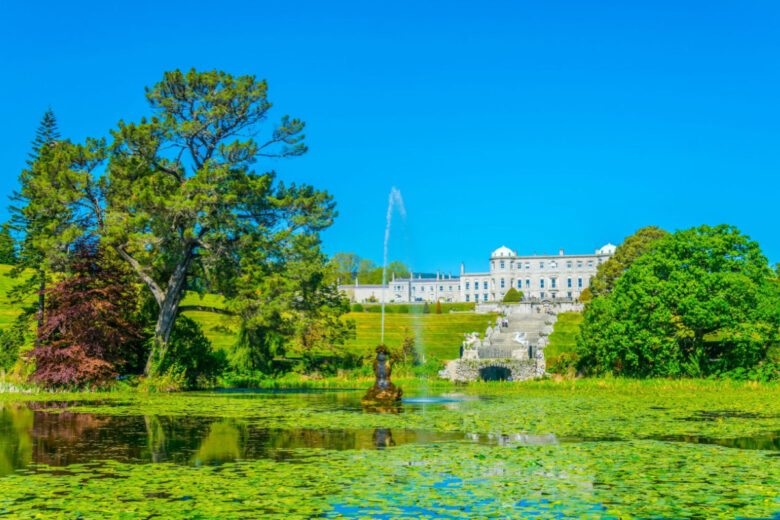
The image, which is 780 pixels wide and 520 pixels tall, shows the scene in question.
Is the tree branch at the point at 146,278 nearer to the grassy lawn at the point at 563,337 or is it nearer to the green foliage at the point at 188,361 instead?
the green foliage at the point at 188,361

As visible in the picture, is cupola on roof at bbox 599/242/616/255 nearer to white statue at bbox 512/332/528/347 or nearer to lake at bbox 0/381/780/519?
white statue at bbox 512/332/528/347

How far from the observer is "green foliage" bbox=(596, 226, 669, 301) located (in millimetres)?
73625

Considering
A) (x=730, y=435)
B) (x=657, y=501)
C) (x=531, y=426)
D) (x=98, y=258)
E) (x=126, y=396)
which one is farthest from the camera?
(x=98, y=258)

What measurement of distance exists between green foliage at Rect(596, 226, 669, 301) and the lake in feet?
172

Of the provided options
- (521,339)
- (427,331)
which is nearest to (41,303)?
(521,339)

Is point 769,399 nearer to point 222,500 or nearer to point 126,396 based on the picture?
point 222,500

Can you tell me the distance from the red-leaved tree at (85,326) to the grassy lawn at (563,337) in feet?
84.1

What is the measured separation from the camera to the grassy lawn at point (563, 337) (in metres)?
50.1

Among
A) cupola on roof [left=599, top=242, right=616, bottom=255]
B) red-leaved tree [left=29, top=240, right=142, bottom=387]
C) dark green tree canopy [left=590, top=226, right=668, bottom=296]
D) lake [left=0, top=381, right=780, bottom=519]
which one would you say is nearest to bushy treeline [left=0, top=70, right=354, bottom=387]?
red-leaved tree [left=29, top=240, right=142, bottom=387]

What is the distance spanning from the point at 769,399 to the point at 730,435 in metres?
11.4

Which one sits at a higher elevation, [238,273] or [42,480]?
[238,273]

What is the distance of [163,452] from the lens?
13.3 metres

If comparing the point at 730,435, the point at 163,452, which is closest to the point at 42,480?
the point at 163,452

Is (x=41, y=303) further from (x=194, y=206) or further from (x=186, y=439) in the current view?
(x=186, y=439)
